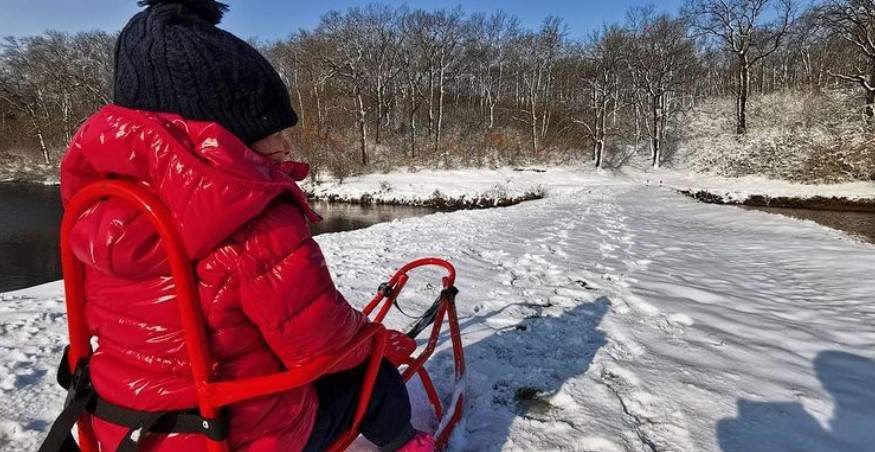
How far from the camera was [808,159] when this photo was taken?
74.4 ft

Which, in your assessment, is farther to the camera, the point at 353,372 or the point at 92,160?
the point at 353,372

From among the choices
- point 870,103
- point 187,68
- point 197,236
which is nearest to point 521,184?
point 870,103

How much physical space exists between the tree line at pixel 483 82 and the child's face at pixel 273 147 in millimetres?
27921

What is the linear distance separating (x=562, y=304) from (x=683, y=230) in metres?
7.62

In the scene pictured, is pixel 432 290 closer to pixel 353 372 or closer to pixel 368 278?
pixel 368 278

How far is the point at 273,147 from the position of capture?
147 cm

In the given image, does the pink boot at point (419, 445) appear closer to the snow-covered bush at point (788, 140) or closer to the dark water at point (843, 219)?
the dark water at point (843, 219)

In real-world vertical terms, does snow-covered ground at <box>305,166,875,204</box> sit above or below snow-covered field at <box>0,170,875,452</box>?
above

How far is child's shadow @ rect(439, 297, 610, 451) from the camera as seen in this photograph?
2.53 metres

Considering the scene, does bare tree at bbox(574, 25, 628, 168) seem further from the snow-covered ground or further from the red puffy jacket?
the red puffy jacket

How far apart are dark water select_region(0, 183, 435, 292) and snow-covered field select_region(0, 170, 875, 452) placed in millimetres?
6571

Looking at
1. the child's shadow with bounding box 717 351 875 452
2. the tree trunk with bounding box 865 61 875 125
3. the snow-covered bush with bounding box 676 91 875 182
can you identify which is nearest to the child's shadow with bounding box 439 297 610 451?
the child's shadow with bounding box 717 351 875 452

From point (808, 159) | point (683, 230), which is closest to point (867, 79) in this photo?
point (808, 159)

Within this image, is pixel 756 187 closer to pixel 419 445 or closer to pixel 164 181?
pixel 419 445
